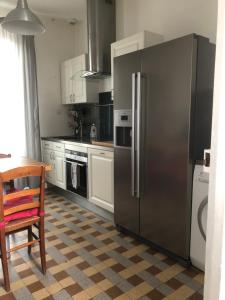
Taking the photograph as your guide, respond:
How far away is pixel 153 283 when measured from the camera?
181 centimetres

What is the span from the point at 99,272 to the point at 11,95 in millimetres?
2789

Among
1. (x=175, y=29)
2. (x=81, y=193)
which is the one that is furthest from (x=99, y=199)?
(x=175, y=29)

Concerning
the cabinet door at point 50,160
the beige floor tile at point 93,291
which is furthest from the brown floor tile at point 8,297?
the cabinet door at point 50,160

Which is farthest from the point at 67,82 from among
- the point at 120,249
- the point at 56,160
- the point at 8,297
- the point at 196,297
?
the point at 196,297

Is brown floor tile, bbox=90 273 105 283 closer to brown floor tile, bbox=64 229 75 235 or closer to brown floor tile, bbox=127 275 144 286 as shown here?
brown floor tile, bbox=127 275 144 286

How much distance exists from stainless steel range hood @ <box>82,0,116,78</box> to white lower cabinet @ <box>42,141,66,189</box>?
1236 millimetres

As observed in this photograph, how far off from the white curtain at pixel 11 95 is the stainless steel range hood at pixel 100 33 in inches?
44.8

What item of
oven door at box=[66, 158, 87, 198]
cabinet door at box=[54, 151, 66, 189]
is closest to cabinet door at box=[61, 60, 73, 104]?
cabinet door at box=[54, 151, 66, 189]

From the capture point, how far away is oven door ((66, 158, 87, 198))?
Answer: 321cm

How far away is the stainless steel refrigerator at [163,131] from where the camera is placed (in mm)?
1846

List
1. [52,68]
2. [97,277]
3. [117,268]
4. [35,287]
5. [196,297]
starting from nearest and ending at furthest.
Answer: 1. [196,297]
2. [35,287]
3. [97,277]
4. [117,268]
5. [52,68]

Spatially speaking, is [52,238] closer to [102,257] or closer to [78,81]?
[102,257]

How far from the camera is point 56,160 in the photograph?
3.76 m

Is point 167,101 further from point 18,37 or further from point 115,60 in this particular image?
point 18,37
